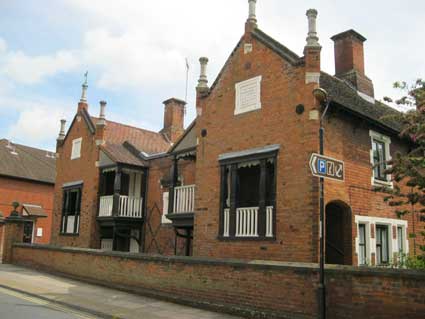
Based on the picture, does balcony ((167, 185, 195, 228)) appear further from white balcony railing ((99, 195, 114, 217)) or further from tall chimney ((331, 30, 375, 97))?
tall chimney ((331, 30, 375, 97))

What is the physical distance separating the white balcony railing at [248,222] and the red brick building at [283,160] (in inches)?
1.2

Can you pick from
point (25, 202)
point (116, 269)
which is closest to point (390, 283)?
point (116, 269)

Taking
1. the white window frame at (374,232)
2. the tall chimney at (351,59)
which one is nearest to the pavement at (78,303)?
the white window frame at (374,232)

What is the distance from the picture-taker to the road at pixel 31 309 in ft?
32.5

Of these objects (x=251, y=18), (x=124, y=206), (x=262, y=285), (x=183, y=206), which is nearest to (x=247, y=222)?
(x=262, y=285)

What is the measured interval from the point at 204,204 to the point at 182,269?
3305 millimetres

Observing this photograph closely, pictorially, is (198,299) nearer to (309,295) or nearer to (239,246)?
(239,246)

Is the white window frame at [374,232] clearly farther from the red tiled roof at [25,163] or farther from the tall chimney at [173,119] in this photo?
the red tiled roof at [25,163]

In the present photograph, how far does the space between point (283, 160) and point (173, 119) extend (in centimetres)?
1569

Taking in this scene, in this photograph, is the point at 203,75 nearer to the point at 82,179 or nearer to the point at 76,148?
the point at 82,179

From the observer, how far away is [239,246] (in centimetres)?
1365

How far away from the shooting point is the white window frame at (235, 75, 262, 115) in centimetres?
1413

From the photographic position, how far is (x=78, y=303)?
1173 cm

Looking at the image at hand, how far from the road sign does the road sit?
20.3 feet
